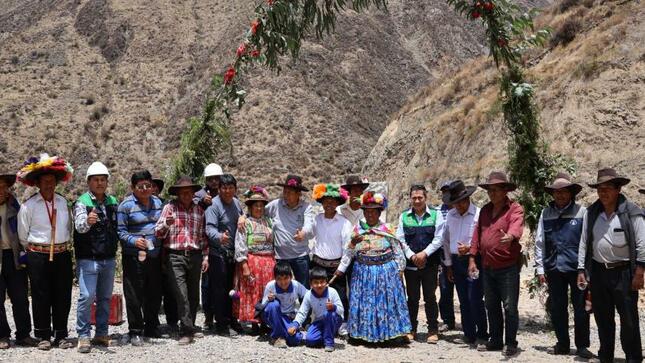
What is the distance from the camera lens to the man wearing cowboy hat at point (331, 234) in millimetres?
7910

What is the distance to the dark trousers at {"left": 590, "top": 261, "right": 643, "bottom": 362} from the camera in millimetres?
6367

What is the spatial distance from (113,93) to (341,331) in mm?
43075

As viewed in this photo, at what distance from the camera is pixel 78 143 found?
43.9m

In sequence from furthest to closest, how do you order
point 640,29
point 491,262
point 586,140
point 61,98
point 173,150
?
point 61,98 < point 173,150 < point 640,29 < point 586,140 < point 491,262

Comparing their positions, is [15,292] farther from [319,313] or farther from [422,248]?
[422,248]

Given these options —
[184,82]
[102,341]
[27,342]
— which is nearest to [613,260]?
[102,341]

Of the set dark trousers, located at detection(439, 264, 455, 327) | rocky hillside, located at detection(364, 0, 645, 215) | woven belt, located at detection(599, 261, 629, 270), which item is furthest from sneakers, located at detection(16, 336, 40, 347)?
rocky hillside, located at detection(364, 0, 645, 215)

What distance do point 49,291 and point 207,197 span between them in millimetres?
2058

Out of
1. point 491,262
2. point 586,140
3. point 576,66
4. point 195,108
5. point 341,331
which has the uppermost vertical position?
point 195,108

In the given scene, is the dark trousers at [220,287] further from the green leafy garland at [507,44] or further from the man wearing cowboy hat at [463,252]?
the green leafy garland at [507,44]

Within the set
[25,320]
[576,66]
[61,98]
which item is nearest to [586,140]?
[576,66]

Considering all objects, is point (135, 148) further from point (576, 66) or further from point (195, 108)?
point (576, 66)

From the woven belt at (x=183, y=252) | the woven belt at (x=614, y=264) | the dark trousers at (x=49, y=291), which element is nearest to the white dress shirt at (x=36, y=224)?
the dark trousers at (x=49, y=291)

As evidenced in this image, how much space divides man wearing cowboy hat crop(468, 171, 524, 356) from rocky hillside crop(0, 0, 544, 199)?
30717 millimetres
